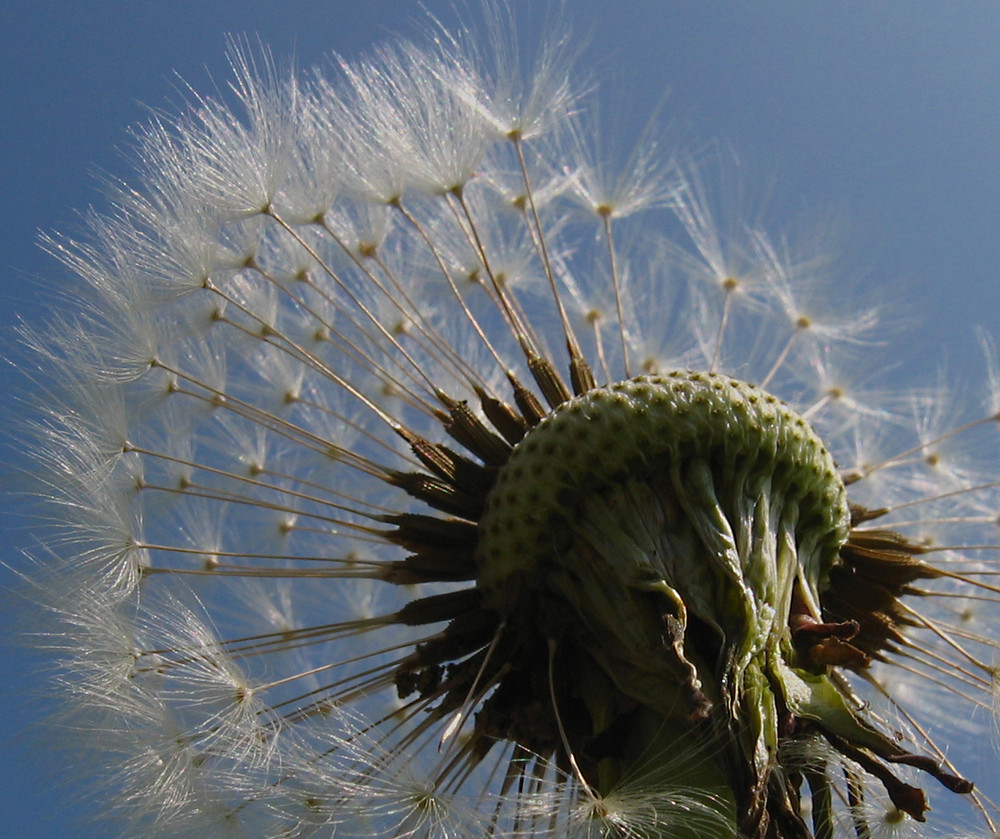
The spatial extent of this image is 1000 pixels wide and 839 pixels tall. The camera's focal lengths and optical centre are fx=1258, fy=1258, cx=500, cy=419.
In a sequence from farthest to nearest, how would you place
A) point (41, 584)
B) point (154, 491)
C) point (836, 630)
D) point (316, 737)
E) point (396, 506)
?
1. point (396, 506)
2. point (154, 491)
3. point (41, 584)
4. point (316, 737)
5. point (836, 630)

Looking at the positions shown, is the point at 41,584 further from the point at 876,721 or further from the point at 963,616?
the point at 963,616

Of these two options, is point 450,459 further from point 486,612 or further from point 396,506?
point 396,506

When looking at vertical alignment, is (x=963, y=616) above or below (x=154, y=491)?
below

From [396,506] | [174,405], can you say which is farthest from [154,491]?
[396,506]

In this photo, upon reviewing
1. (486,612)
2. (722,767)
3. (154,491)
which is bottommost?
(722,767)

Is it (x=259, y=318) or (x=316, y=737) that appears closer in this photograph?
(x=316, y=737)

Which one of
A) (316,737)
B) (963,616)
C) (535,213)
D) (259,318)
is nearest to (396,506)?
(259,318)

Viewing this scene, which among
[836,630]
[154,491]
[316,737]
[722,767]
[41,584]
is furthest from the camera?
[154,491]

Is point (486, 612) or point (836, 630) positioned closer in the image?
point (836, 630)

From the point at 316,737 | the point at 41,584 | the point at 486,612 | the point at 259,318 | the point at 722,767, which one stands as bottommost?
the point at 722,767

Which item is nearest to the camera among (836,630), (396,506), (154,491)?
(836,630)
